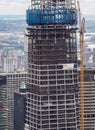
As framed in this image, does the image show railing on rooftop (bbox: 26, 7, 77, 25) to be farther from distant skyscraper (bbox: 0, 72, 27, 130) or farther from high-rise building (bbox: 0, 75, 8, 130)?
high-rise building (bbox: 0, 75, 8, 130)

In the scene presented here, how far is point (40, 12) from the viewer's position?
220ft

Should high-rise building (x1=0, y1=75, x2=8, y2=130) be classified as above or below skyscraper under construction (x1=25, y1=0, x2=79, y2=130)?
below

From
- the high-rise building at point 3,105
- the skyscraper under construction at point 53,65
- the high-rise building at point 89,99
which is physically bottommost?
the high-rise building at point 3,105

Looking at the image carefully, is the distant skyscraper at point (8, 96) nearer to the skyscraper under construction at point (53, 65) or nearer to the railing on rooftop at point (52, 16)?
the skyscraper under construction at point (53, 65)

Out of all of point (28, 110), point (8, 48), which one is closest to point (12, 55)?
point (8, 48)

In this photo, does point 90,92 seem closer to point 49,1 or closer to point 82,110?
point 82,110

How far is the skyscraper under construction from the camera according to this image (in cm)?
6644

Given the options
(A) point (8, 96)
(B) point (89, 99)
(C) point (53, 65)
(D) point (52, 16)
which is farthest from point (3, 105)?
(D) point (52, 16)

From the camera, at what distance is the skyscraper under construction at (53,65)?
6644 centimetres

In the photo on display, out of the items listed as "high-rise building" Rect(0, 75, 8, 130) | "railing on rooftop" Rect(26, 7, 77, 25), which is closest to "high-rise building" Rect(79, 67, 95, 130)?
"railing on rooftop" Rect(26, 7, 77, 25)

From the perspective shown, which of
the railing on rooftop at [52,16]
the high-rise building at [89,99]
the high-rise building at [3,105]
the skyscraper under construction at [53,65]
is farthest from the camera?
the high-rise building at [3,105]

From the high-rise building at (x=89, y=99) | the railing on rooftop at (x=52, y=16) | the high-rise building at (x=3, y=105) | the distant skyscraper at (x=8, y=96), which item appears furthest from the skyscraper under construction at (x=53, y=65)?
the high-rise building at (x=3, y=105)

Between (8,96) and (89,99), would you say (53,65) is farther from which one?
(8,96)

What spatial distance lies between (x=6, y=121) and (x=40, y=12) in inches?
1607
